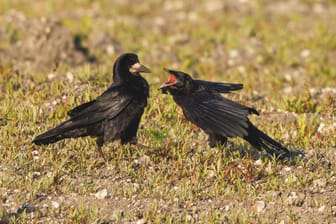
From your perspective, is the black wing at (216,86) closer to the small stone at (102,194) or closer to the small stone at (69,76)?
the small stone at (102,194)

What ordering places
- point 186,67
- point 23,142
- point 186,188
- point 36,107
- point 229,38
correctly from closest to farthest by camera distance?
1. point 186,188
2. point 23,142
3. point 36,107
4. point 186,67
5. point 229,38

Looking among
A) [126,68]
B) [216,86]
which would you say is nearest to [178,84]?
[126,68]

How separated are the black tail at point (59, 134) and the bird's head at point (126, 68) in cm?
84

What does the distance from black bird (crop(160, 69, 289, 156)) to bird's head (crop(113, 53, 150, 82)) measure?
41 cm

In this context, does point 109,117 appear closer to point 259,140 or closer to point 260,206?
point 259,140

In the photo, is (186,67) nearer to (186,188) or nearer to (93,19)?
(93,19)

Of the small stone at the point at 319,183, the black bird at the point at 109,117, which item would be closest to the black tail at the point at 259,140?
the small stone at the point at 319,183

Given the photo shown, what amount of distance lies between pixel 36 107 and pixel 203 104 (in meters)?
2.54

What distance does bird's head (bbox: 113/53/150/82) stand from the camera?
354 inches

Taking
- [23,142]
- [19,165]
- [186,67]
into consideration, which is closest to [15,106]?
[23,142]

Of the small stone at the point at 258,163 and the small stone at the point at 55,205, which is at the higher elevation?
the small stone at the point at 55,205

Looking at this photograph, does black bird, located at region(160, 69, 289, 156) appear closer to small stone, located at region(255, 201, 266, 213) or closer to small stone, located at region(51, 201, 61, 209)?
small stone, located at region(255, 201, 266, 213)

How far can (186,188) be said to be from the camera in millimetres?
8055

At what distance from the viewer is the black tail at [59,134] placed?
8.45m
